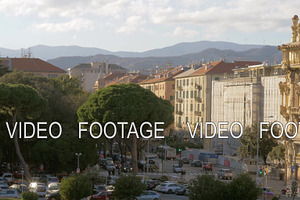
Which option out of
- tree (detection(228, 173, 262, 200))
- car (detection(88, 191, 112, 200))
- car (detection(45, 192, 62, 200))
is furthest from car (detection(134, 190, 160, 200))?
tree (detection(228, 173, 262, 200))

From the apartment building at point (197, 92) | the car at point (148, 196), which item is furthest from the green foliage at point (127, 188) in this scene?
the apartment building at point (197, 92)

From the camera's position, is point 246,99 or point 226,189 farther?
point 246,99

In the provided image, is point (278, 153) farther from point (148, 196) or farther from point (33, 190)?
point (33, 190)

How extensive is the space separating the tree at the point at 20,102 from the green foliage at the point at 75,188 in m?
24.3

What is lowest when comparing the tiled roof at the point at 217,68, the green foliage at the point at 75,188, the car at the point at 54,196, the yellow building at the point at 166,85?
the car at the point at 54,196

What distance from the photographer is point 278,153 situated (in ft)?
272

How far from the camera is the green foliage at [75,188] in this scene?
4728cm

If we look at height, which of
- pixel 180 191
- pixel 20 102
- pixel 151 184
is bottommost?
pixel 180 191

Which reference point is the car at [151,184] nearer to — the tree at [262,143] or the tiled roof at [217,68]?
the tree at [262,143]

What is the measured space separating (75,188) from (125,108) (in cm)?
3070

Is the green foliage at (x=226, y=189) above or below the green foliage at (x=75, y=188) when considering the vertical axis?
above

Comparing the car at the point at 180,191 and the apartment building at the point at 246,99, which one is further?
the apartment building at the point at 246,99

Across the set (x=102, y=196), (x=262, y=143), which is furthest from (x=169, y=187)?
(x=262, y=143)

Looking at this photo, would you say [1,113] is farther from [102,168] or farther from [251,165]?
[251,165]
